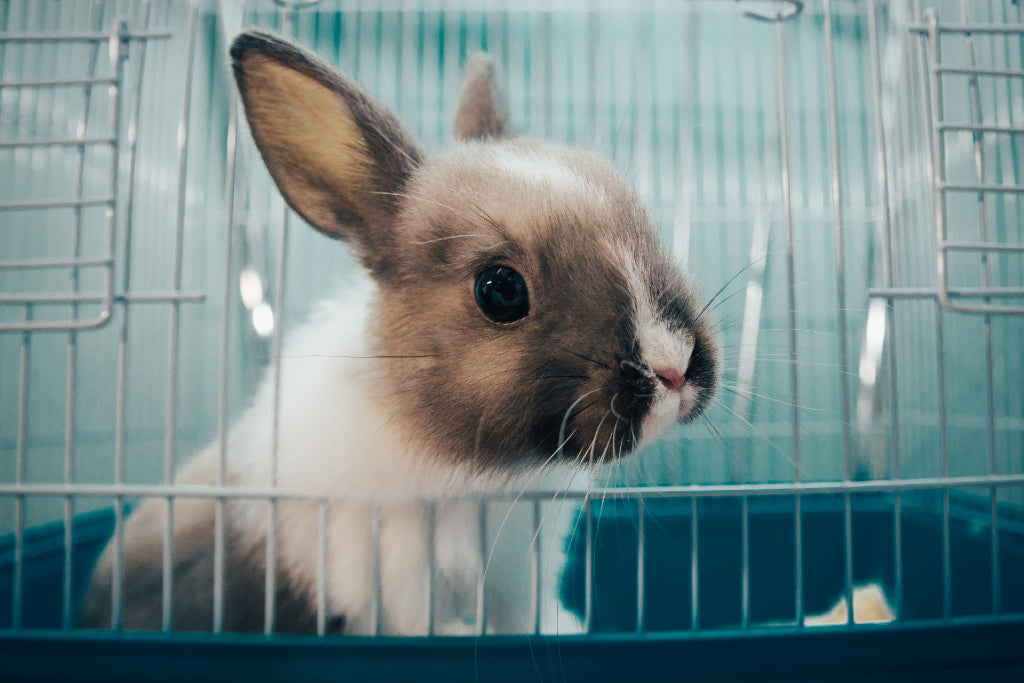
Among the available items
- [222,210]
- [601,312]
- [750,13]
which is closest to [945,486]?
[601,312]

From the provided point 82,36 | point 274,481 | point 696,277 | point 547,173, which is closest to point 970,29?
point 696,277

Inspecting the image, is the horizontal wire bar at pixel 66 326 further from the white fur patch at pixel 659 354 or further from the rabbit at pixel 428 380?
the white fur patch at pixel 659 354

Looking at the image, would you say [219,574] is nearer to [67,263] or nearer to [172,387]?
[172,387]

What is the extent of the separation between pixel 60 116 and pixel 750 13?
1.66 meters

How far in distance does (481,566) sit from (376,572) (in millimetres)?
179

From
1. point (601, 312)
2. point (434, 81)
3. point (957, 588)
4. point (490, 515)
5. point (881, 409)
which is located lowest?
point (957, 588)

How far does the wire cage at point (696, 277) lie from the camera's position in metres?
1.02

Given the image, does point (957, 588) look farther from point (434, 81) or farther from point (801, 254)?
point (434, 81)

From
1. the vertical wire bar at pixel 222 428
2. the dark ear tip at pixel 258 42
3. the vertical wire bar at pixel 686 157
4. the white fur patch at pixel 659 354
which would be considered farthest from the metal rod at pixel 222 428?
the vertical wire bar at pixel 686 157

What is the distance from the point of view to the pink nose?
871 mm

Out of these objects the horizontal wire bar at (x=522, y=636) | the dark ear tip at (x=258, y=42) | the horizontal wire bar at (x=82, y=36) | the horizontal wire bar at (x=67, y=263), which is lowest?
the horizontal wire bar at (x=522, y=636)

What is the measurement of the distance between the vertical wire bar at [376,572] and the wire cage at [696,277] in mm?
67

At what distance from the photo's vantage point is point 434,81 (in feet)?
6.62

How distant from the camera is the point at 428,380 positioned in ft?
3.34
